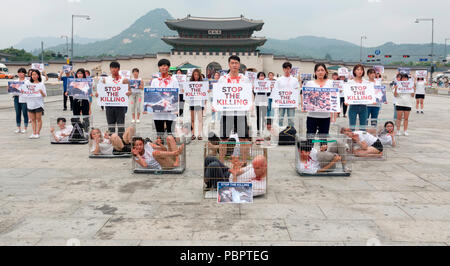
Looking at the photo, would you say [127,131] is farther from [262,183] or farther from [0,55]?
[0,55]

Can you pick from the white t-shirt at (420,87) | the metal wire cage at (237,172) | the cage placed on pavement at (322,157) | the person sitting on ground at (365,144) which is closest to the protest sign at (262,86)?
the person sitting on ground at (365,144)

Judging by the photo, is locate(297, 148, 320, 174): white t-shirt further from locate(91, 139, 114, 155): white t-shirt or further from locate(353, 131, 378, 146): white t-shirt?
locate(91, 139, 114, 155): white t-shirt

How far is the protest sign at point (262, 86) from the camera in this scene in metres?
10.8

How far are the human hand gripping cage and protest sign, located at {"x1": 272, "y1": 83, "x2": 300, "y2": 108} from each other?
3437mm

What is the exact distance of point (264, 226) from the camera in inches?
149

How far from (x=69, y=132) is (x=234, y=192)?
18.8 feet

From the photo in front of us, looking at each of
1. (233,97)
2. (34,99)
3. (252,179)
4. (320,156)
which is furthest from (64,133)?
(320,156)

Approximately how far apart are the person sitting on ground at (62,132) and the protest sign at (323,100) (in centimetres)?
575

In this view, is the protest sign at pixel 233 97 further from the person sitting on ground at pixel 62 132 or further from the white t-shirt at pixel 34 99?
the white t-shirt at pixel 34 99

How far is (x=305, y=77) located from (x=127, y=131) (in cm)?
1325

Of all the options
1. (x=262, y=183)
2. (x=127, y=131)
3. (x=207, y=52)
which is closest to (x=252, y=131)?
(x=127, y=131)

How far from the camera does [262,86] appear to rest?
10812 mm

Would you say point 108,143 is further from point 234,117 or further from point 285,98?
point 285,98

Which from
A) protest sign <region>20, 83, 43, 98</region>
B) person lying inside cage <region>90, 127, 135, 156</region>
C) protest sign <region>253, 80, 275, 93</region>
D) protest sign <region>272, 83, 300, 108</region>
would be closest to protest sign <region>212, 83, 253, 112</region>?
person lying inside cage <region>90, 127, 135, 156</region>
